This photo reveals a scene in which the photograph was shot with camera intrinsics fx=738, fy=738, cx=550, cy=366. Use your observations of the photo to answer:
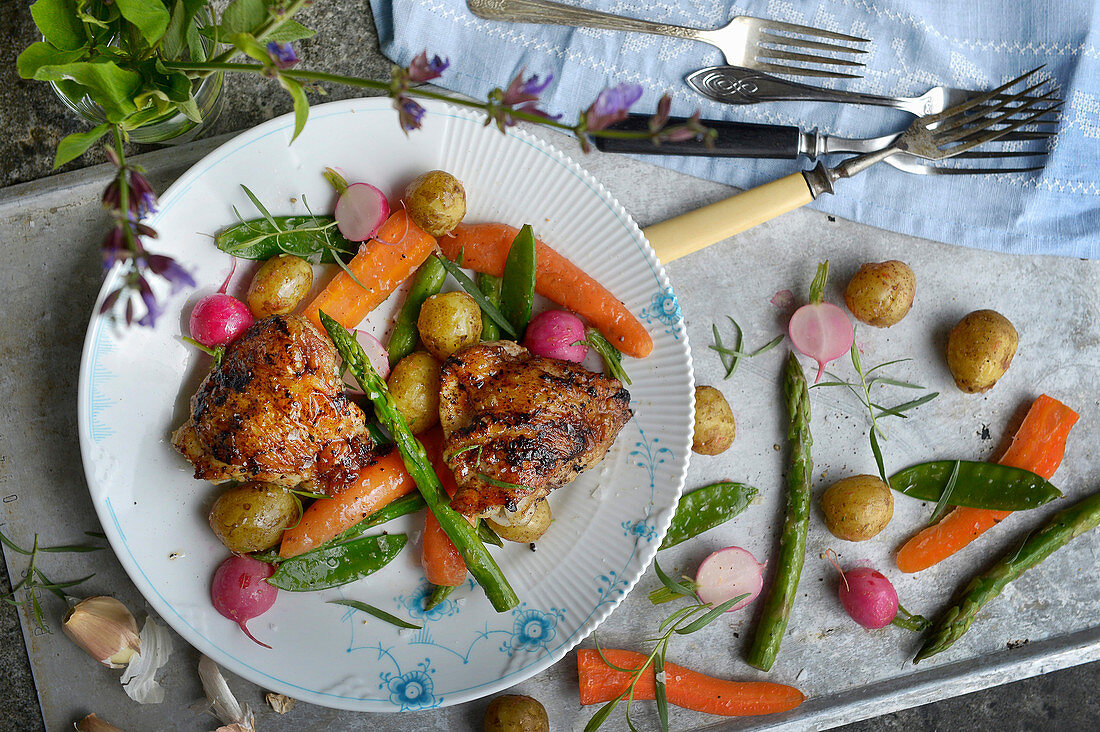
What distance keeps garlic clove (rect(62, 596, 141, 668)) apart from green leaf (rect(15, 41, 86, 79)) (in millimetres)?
1827

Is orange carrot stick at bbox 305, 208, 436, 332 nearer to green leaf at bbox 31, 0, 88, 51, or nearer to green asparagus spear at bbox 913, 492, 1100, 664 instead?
green leaf at bbox 31, 0, 88, 51

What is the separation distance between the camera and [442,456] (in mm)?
2518

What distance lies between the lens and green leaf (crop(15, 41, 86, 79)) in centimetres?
169

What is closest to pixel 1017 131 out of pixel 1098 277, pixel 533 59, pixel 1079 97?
pixel 1079 97

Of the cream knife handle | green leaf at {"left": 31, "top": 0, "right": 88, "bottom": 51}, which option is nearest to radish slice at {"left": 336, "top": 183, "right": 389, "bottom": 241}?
green leaf at {"left": 31, "top": 0, "right": 88, "bottom": 51}

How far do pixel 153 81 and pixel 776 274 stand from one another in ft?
7.24

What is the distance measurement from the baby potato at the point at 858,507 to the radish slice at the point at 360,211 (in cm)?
199

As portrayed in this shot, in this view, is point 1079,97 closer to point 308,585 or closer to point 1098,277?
point 1098,277

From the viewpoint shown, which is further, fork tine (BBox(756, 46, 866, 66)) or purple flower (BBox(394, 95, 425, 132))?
fork tine (BBox(756, 46, 866, 66))

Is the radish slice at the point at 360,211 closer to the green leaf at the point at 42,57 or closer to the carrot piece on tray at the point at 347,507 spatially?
the carrot piece on tray at the point at 347,507

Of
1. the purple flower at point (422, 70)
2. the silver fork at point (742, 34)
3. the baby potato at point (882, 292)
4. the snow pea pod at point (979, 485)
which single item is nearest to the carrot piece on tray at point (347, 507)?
the purple flower at point (422, 70)

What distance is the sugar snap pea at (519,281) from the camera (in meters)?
2.50

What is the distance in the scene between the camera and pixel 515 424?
237 cm

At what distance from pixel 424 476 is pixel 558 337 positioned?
651 millimetres
